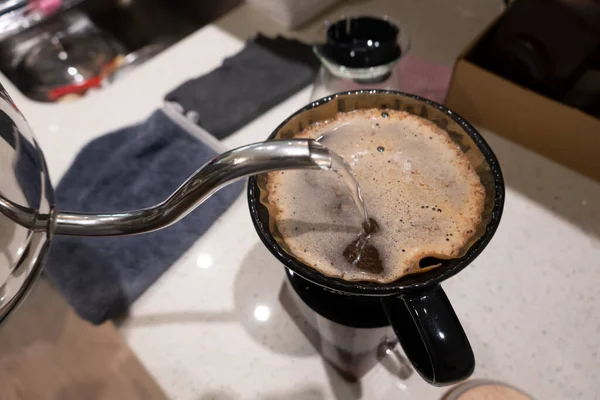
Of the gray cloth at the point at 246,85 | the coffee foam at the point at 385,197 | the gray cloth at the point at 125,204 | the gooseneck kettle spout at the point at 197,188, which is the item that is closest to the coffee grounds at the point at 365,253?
the coffee foam at the point at 385,197

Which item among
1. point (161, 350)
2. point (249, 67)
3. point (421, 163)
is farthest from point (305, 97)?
point (161, 350)

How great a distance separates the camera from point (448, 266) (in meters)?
0.38

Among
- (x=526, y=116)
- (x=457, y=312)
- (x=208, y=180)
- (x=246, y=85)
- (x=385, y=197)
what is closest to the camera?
(x=208, y=180)

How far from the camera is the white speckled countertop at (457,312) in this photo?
0.53m

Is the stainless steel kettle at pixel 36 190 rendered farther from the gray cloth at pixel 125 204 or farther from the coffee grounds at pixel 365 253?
the gray cloth at pixel 125 204

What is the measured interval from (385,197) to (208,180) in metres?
0.19

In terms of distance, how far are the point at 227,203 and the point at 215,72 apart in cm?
28

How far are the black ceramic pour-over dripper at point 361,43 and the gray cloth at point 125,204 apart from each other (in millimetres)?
239

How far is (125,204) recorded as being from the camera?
0.67 metres

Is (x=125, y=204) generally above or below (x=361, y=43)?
below

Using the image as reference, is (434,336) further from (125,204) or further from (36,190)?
(125,204)

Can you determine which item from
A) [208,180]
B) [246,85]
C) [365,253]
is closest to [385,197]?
[365,253]

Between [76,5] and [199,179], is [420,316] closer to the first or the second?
[199,179]

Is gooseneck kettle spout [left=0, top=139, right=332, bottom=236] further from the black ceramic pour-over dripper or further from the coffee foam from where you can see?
the black ceramic pour-over dripper
